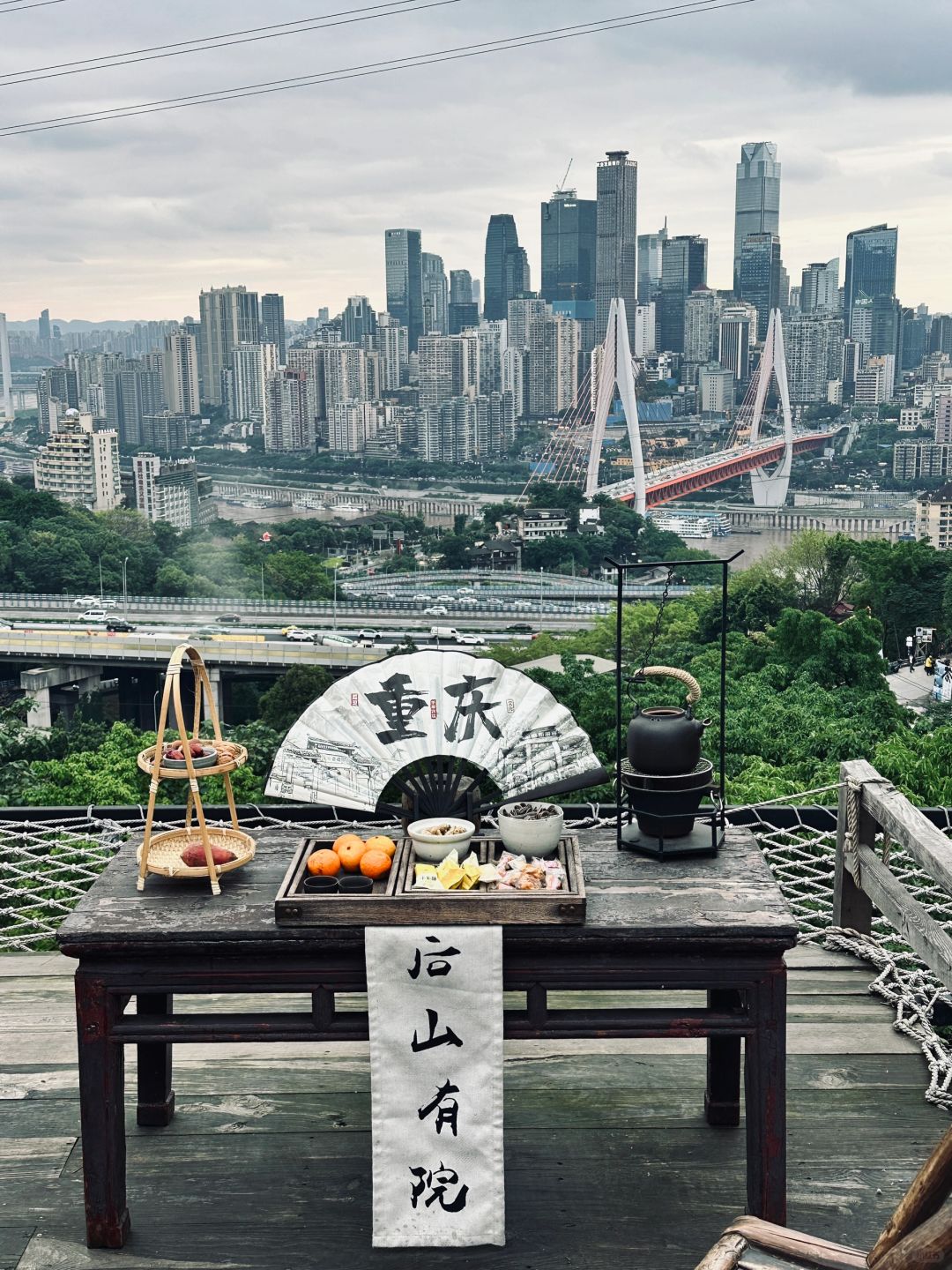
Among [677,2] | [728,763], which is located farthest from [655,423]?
[728,763]

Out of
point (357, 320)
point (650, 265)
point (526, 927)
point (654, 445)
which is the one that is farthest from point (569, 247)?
point (526, 927)

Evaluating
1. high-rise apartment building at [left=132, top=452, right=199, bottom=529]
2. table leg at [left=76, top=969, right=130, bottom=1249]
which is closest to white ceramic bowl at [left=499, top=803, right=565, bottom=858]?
table leg at [left=76, top=969, right=130, bottom=1249]

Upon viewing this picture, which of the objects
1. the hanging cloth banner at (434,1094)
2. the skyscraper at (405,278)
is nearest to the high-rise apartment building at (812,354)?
the skyscraper at (405,278)

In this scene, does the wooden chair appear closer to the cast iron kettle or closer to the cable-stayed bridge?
the cast iron kettle

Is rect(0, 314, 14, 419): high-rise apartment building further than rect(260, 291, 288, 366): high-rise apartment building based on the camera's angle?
Yes

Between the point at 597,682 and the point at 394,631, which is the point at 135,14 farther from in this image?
the point at 597,682

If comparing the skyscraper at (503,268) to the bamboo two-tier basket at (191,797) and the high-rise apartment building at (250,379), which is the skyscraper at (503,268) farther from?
the bamboo two-tier basket at (191,797)
